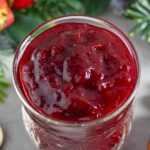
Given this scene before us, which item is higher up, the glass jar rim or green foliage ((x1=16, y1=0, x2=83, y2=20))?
the glass jar rim

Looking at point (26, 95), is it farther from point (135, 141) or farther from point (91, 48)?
point (135, 141)

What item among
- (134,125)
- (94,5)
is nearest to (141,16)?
(94,5)

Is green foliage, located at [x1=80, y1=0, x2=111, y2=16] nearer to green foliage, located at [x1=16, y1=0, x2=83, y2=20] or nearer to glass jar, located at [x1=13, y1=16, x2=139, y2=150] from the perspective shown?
green foliage, located at [x1=16, y1=0, x2=83, y2=20]

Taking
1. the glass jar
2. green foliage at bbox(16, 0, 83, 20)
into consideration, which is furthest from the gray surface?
green foliage at bbox(16, 0, 83, 20)

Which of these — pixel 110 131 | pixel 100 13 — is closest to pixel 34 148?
pixel 110 131

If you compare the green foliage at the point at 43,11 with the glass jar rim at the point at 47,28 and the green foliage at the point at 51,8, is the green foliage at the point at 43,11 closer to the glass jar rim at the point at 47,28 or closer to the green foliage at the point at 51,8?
the green foliage at the point at 51,8

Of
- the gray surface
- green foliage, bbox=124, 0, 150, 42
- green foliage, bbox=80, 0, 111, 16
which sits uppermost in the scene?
green foliage, bbox=124, 0, 150, 42
